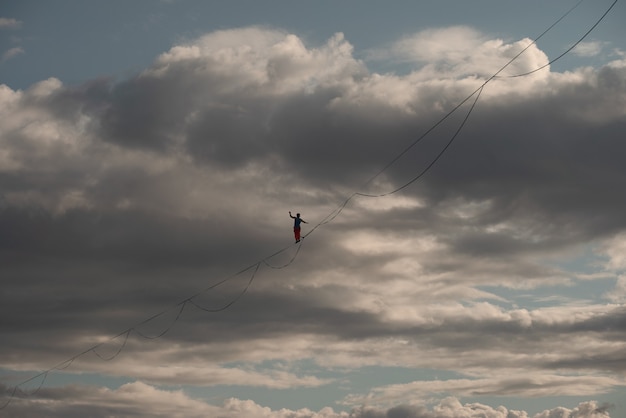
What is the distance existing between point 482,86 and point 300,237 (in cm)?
2657

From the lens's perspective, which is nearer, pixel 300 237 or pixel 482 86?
pixel 482 86

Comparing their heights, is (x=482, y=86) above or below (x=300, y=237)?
above

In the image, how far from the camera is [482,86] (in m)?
35.1

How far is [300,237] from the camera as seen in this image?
48.3m
